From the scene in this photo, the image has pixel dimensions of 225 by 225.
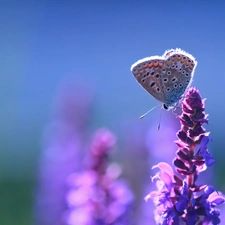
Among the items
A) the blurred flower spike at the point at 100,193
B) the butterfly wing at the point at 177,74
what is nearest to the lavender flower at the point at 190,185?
the butterfly wing at the point at 177,74

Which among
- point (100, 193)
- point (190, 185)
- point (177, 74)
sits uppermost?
point (177, 74)

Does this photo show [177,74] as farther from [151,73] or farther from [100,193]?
[100,193]

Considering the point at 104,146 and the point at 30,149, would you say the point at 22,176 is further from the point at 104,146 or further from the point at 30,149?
the point at 104,146

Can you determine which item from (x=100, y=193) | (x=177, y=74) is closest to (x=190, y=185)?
(x=177, y=74)

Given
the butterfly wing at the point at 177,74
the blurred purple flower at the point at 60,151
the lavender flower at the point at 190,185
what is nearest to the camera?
the lavender flower at the point at 190,185

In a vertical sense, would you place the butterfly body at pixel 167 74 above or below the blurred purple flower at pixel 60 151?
below

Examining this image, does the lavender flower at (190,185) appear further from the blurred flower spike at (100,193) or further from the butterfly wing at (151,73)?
the blurred flower spike at (100,193)

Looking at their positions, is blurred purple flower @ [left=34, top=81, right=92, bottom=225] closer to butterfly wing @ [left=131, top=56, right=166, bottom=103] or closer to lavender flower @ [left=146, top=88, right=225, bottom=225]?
butterfly wing @ [left=131, top=56, right=166, bottom=103]
